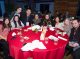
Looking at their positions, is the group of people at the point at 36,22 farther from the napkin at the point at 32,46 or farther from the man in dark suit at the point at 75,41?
the napkin at the point at 32,46

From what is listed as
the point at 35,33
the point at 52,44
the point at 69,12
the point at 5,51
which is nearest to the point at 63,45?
the point at 52,44

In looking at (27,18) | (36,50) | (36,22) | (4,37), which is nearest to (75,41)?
(36,50)

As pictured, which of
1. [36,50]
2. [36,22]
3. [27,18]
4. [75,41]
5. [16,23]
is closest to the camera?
[36,50]

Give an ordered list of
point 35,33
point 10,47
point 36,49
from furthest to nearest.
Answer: point 35,33, point 10,47, point 36,49

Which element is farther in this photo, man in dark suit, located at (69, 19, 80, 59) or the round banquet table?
man in dark suit, located at (69, 19, 80, 59)

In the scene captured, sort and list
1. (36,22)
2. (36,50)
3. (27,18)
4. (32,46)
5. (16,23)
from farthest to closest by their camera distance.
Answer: (27,18) < (36,22) < (16,23) < (32,46) < (36,50)

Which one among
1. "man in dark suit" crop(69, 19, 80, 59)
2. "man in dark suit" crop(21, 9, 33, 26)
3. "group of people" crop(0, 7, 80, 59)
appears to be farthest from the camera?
"man in dark suit" crop(21, 9, 33, 26)

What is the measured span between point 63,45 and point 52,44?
262mm

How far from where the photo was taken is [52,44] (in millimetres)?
4723

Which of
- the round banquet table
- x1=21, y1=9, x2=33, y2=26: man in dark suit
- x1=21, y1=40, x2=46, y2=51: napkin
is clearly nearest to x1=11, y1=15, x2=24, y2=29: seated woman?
x1=21, y1=9, x2=33, y2=26: man in dark suit

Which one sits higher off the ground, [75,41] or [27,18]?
[27,18]

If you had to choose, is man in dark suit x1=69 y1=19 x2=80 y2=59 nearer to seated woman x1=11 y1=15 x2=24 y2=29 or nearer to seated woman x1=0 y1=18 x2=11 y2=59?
seated woman x1=0 y1=18 x2=11 y2=59

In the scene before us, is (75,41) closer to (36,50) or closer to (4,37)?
(36,50)

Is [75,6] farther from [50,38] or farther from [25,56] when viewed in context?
[25,56]
